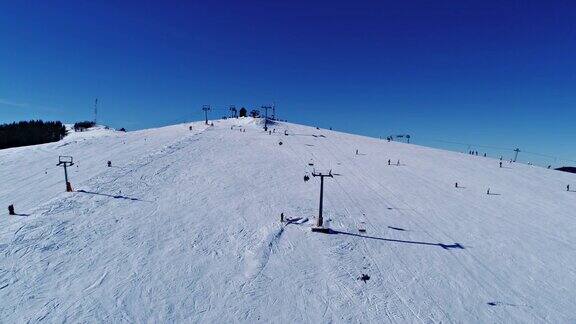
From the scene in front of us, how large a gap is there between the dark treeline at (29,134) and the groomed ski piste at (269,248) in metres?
42.5

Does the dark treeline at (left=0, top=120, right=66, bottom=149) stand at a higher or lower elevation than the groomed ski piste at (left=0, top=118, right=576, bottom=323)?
higher

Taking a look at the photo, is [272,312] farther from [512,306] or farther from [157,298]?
[512,306]

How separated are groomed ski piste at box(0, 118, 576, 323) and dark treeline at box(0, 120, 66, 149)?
139 ft

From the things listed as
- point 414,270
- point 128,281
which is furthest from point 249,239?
point 414,270

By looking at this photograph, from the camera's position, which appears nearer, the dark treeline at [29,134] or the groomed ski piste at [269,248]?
the groomed ski piste at [269,248]

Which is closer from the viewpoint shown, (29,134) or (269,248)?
(269,248)

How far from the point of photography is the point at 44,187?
75.5 ft

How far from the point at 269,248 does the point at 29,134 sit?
254ft

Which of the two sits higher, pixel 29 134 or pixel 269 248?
pixel 29 134

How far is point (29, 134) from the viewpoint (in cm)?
6975

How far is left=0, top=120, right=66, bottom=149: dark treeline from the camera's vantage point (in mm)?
62044

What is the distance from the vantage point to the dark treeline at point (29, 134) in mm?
62044

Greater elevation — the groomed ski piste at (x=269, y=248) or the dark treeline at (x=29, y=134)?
the dark treeline at (x=29, y=134)

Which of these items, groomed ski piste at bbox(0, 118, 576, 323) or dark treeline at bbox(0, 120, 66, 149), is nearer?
groomed ski piste at bbox(0, 118, 576, 323)
